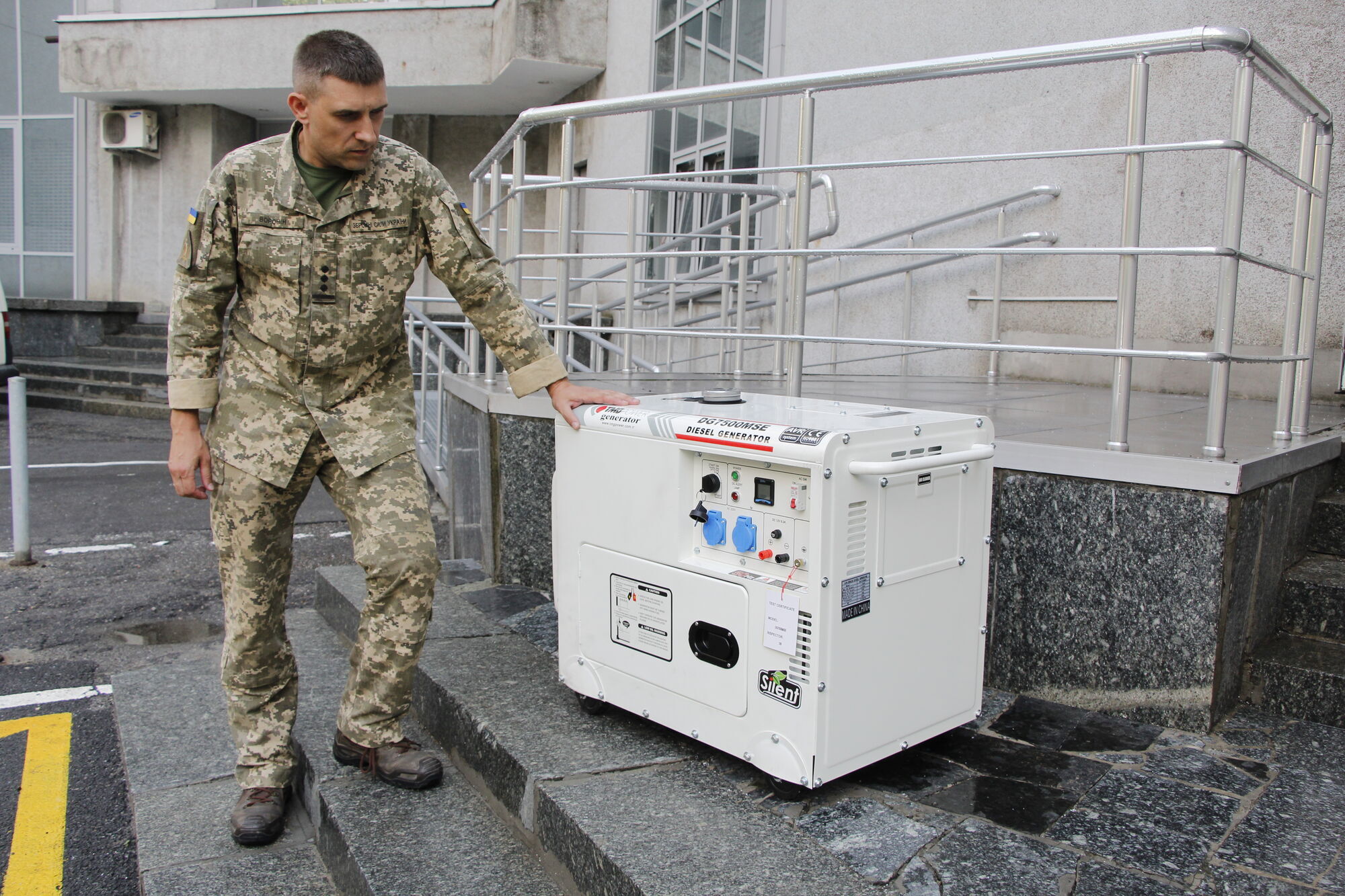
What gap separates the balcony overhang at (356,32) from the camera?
43.2 ft

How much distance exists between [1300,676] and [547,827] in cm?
195

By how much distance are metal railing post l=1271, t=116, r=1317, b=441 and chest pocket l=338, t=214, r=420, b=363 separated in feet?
8.11

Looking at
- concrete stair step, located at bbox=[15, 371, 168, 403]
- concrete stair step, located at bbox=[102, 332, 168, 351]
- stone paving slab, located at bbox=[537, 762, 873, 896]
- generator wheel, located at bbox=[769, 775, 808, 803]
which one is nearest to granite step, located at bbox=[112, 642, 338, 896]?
stone paving slab, located at bbox=[537, 762, 873, 896]

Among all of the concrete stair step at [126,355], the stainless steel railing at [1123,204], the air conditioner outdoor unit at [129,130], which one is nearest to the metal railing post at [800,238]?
the stainless steel railing at [1123,204]

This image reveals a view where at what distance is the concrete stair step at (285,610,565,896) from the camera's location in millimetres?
2266

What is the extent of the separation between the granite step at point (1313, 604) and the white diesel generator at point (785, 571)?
1092 mm

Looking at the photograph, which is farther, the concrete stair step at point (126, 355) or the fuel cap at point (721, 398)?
the concrete stair step at point (126, 355)

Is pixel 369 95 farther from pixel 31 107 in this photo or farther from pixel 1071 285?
pixel 31 107

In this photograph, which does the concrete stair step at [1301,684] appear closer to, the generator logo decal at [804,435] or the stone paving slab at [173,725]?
the generator logo decal at [804,435]

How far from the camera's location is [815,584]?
2.11 meters

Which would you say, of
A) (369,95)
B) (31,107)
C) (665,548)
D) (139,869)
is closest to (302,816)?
(139,869)

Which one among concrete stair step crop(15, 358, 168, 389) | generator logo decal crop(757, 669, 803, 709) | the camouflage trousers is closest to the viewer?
generator logo decal crop(757, 669, 803, 709)

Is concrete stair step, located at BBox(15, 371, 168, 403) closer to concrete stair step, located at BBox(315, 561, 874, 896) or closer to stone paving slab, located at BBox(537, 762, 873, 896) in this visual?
concrete stair step, located at BBox(315, 561, 874, 896)

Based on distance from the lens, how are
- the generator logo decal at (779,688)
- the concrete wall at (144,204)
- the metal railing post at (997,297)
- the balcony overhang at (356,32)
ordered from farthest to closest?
the concrete wall at (144,204) → the balcony overhang at (356,32) → the metal railing post at (997,297) → the generator logo decal at (779,688)
